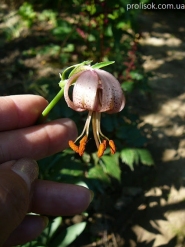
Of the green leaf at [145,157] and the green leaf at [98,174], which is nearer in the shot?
the green leaf at [98,174]

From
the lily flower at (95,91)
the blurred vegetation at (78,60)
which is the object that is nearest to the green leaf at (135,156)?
the blurred vegetation at (78,60)

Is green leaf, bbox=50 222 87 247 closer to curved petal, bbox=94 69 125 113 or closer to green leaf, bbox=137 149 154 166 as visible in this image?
green leaf, bbox=137 149 154 166

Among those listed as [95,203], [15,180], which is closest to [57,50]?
[95,203]

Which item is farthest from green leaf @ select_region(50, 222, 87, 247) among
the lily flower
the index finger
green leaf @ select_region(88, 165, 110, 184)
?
the lily flower

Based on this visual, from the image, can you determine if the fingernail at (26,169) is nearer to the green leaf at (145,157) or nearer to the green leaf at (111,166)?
the green leaf at (111,166)

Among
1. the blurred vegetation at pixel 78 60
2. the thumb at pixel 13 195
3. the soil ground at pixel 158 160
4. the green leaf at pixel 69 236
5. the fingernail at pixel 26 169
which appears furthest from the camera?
the soil ground at pixel 158 160

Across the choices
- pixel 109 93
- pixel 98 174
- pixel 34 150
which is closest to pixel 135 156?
pixel 98 174

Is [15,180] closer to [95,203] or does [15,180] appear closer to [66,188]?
[66,188]
